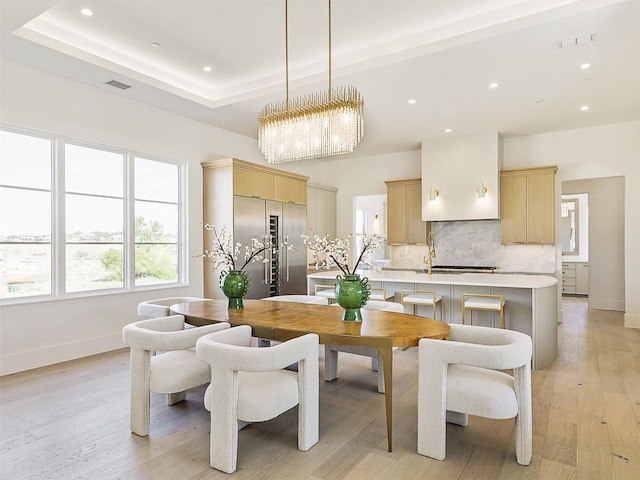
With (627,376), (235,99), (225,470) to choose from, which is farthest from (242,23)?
(627,376)

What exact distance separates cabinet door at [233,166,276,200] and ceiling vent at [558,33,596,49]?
13.0 feet

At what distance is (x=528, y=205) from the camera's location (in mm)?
6391

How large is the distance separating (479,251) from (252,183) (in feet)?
13.3

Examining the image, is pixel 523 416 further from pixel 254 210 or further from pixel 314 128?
pixel 254 210

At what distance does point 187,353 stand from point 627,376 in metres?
3.97

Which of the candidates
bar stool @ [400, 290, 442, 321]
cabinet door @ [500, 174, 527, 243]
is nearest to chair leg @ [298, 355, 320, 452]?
bar stool @ [400, 290, 442, 321]

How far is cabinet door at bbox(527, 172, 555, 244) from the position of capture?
6.23 metres

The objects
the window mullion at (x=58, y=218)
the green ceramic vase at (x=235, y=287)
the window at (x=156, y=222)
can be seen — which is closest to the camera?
the green ceramic vase at (x=235, y=287)

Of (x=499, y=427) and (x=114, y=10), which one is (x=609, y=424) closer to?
(x=499, y=427)

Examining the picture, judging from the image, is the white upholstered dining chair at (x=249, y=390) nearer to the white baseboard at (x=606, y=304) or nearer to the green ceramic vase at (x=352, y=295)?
the green ceramic vase at (x=352, y=295)

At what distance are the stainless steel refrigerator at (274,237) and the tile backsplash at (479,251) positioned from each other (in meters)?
2.15

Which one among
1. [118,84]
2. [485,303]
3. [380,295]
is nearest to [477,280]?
[485,303]

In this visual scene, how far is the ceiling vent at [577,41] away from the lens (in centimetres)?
348

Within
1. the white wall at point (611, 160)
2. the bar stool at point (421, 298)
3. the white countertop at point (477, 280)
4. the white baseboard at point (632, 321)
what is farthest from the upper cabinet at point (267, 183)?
the white baseboard at point (632, 321)
